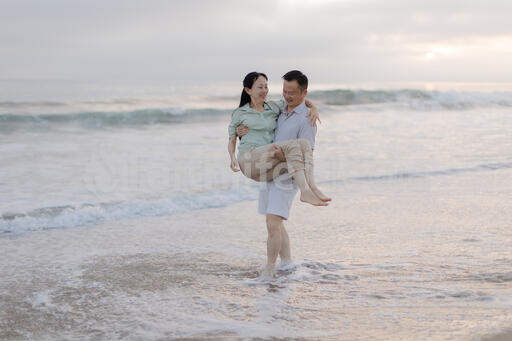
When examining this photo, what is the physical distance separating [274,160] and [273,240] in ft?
2.47

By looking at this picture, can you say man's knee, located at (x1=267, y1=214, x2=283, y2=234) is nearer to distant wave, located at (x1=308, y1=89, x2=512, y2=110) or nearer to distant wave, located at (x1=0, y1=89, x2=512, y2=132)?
distant wave, located at (x1=0, y1=89, x2=512, y2=132)

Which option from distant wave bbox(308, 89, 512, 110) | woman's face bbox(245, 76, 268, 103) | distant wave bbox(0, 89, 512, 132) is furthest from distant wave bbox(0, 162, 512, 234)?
distant wave bbox(308, 89, 512, 110)

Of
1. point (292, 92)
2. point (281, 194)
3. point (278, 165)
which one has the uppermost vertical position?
point (292, 92)

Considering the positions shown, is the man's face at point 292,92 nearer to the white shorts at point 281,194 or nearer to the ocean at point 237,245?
the white shorts at point 281,194

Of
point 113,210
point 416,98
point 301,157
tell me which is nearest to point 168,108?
point 113,210

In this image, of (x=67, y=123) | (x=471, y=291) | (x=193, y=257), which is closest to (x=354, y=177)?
(x=193, y=257)

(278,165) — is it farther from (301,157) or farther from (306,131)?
(306,131)

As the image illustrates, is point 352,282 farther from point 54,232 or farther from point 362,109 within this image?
point 362,109

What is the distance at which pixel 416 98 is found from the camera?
3284 centimetres

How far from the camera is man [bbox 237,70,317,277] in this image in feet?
15.4

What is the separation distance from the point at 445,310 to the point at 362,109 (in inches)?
927

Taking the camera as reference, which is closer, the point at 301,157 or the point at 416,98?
the point at 301,157

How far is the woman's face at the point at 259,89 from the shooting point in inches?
187

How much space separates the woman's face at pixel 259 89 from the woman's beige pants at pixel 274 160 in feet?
1.39
